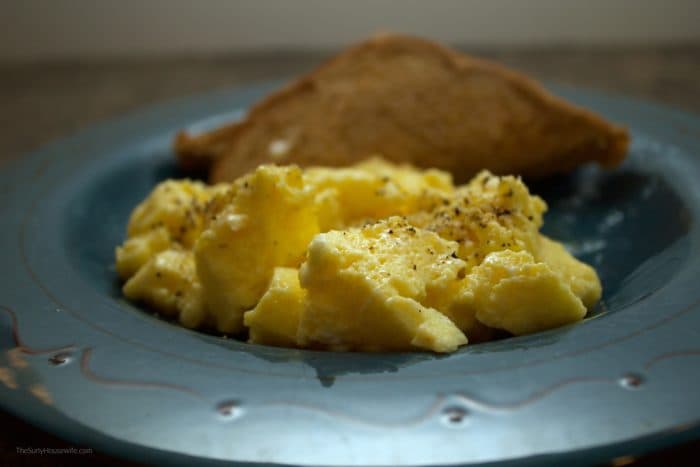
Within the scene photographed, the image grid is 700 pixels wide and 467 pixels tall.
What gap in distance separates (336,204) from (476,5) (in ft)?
9.55

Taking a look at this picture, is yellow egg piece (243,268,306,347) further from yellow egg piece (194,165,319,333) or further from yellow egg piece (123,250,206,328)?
yellow egg piece (123,250,206,328)

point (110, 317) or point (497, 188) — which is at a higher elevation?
point (497, 188)

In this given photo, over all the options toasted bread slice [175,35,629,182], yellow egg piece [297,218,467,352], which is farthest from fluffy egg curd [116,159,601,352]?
toasted bread slice [175,35,629,182]

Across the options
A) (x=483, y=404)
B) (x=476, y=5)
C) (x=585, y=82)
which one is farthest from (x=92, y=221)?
(x=476, y=5)

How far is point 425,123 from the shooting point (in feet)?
6.72

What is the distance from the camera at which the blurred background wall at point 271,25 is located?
4.07 meters

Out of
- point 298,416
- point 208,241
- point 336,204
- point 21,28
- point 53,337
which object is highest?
point 21,28

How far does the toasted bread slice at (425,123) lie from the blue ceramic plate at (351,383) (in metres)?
0.43

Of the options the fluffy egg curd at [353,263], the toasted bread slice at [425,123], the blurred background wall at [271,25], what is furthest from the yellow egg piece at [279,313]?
the blurred background wall at [271,25]

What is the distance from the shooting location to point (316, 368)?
1149mm

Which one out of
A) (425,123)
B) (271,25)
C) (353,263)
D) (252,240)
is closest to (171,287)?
(252,240)

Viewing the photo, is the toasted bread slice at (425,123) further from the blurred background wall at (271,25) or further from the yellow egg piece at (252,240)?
the blurred background wall at (271,25)

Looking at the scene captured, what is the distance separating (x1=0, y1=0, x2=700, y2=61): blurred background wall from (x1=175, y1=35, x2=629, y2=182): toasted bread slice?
217cm

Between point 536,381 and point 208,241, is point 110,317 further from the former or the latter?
point 536,381
